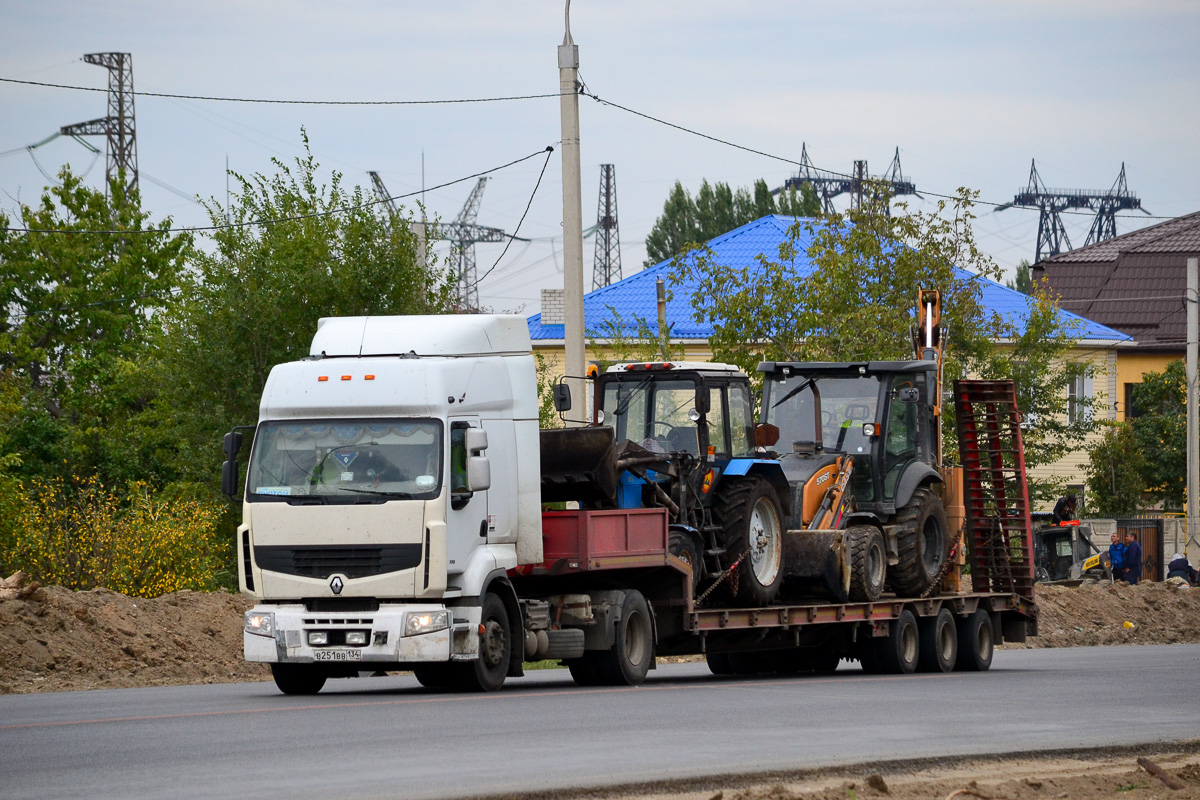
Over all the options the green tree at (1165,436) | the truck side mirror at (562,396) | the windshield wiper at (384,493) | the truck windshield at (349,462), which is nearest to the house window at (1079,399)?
the green tree at (1165,436)

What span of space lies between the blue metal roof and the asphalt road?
1217 inches

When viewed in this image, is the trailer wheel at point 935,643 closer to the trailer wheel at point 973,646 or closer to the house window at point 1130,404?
the trailer wheel at point 973,646

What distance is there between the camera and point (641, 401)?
18.9m

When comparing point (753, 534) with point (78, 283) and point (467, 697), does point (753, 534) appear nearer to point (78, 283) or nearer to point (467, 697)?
point (467, 697)

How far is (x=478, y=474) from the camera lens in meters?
15.2

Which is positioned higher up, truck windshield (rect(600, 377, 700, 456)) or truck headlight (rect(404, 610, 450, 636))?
truck windshield (rect(600, 377, 700, 456))

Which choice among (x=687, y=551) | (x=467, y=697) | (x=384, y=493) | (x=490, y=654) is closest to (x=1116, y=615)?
(x=687, y=551)

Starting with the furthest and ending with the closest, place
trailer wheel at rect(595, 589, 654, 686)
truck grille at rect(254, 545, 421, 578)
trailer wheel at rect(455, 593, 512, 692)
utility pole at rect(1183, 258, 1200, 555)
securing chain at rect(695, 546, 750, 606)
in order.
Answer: utility pole at rect(1183, 258, 1200, 555) → securing chain at rect(695, 546, 750, 606) → trailer wheel at rect(595, 589, 654, 686) → trailer wheel at rect(455, 593, 512, 692) → truck grille at rect(254, 545, 421, 578)

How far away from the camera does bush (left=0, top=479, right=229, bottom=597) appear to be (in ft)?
81.1

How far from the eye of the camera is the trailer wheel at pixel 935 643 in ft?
67.8

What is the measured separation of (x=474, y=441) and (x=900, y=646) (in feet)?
23.3

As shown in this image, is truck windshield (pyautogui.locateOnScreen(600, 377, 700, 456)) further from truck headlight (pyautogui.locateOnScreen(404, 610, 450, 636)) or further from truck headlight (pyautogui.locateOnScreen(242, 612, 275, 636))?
truck headlight (pyautogui.locateOnScreen(242, 612, 275, 636))

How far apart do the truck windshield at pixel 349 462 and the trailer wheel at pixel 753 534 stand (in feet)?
13.5

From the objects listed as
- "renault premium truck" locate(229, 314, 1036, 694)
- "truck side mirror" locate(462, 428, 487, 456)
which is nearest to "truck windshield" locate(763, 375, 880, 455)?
"renault premium truck" locate(229, 314, 1036, 694)
